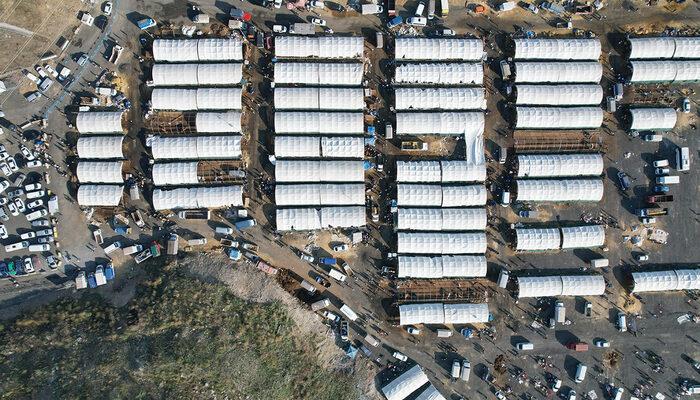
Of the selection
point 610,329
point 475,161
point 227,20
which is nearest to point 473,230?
point 475,161

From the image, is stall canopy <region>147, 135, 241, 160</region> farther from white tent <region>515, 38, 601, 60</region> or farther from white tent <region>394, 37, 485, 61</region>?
white tent <region>515, 38, 601, 60</region>

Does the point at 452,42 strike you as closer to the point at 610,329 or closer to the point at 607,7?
the point at 607,7

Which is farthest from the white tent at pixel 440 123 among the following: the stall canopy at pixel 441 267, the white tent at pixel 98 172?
the white tent at pixel 98 172

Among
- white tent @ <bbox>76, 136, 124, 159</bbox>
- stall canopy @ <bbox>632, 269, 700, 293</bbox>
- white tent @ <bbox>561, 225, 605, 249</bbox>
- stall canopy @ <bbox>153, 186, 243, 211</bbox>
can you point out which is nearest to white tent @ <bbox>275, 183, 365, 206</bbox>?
stall canopy @ <bbox>153, 186, 243, 211</bbox>

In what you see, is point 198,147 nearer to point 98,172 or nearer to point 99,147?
point 99,147

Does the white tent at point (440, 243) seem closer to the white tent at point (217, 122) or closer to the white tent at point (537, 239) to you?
the white tent at point (537, 239)
